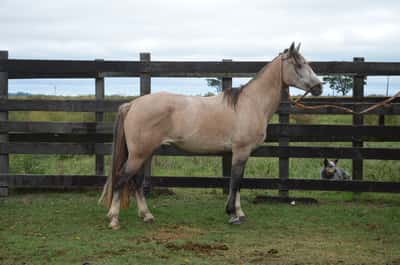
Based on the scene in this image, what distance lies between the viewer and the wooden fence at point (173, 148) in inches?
327

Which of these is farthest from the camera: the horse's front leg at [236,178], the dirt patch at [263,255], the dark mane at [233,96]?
the dark mane at [233,96]

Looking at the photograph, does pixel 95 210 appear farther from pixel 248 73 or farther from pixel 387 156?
pixel 387 156

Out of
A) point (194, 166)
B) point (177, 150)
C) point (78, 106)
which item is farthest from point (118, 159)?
point (194, 166)

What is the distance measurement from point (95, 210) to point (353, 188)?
373cm

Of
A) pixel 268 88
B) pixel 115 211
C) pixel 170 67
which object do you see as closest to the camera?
pixel 115 211

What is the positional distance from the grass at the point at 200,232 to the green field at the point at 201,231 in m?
0.01

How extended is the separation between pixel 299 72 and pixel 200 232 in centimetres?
249

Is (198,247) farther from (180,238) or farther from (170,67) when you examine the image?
(170,67)

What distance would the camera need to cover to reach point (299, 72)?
742 centimetres

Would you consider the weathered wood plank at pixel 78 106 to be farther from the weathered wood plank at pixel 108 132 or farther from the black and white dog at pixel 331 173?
the black and white dog at pixel 331 173

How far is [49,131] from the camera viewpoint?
8.56m

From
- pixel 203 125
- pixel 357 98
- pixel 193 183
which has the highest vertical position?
pixel 357 98

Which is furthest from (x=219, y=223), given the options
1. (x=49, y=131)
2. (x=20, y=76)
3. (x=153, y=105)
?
(x=20, y=76)

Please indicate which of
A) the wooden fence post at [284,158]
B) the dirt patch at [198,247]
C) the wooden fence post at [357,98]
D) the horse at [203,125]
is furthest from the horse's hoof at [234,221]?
the wooden fence post at [357,98]
